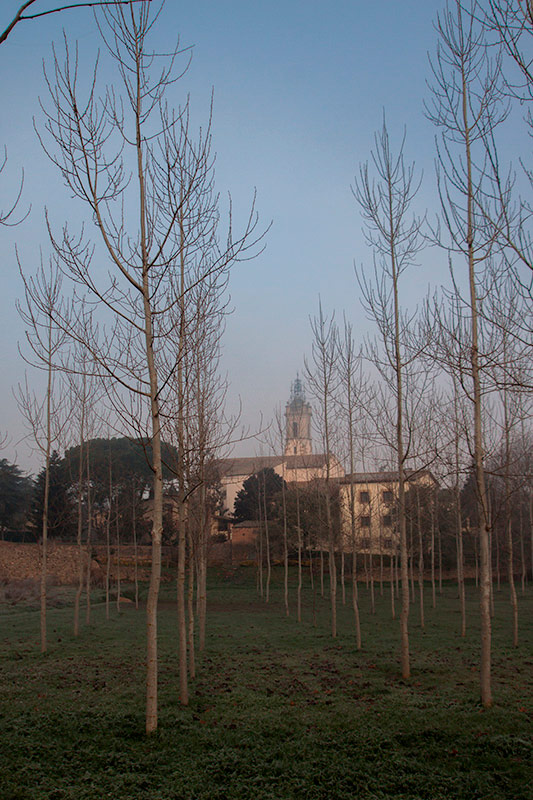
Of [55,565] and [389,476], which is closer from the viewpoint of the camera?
[389,476]

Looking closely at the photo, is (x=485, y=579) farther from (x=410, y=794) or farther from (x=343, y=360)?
(x=343, y=360)

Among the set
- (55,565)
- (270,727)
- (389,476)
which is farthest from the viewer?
(55,565)

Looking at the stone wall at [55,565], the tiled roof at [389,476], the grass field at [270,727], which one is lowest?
the stone wall at [55,565]

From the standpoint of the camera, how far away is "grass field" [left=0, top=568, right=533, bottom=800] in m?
4.71

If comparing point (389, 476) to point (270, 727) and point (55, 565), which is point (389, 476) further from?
point (55, 565)

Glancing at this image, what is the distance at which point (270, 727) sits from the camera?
6160 millimetres

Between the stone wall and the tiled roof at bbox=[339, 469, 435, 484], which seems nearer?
the tiled roof at bbox=[339, 469, 435, 484]

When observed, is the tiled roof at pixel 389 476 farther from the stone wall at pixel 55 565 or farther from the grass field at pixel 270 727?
the stone wall at pixel 55 565

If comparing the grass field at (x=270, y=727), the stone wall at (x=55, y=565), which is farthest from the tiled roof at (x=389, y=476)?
the stone wall at (x=55, y=565)

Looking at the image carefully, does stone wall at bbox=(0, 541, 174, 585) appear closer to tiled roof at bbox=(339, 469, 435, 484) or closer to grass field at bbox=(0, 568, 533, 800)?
tiled roof at bbox=(339, 469, 435, 484)

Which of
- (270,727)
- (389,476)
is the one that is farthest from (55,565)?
(270,727)

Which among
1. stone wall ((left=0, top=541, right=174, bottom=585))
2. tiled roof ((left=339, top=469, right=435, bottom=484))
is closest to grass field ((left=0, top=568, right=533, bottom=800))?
tiled roof ((left=339, top=469, right=435, bottom=484))

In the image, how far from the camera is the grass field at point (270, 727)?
4.71 metres

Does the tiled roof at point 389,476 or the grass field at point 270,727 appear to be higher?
the tiled roof at point 389,476
